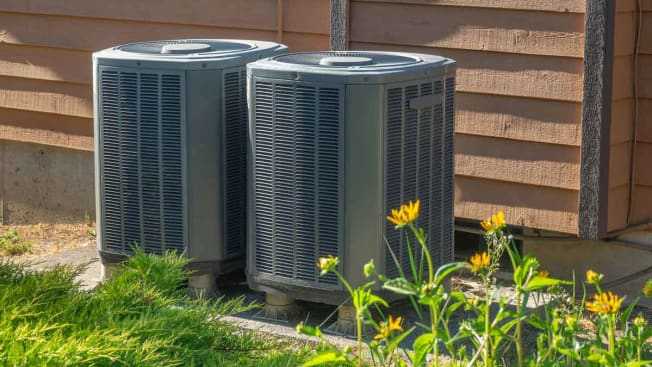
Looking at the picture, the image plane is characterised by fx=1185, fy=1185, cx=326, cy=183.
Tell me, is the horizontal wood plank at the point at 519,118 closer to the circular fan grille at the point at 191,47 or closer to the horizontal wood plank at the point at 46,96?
the circular fan grille at the point at 191,47

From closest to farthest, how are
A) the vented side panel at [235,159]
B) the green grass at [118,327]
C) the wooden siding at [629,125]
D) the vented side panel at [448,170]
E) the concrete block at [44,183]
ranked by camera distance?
1. the green grass at [118,327]
2. the vented side panel at [448,170]
3. the vented side panel at [235,159]
4. the wooden siding at [629,125]
5. the concrete block at [44,183]

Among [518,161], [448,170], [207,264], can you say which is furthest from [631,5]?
[207,264]

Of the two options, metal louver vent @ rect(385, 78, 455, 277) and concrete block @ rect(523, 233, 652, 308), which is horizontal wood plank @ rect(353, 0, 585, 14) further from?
Result: concrete block @ rect(523, 233, 652, 308)

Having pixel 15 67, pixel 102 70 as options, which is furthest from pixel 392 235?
pixel 15 67

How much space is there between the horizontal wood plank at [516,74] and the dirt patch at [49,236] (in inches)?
99.0

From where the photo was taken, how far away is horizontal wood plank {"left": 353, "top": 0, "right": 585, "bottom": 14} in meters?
5.39

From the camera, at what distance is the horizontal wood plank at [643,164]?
5590 millimetres

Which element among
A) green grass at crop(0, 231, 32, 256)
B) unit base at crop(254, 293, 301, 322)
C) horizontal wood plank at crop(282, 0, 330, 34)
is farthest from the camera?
green grass at crop(0, 231, 32, 256)

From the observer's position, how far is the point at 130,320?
3604 millimetres

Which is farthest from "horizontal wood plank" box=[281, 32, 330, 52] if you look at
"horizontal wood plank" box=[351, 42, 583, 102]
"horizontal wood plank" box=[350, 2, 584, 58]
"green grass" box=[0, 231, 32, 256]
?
"green grass" box=[0, 231, 32, 256]

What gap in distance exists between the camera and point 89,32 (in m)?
7.27

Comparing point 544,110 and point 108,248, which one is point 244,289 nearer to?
point 108,248

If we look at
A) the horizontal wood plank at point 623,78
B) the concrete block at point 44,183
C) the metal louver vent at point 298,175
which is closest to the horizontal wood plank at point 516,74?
the horizontal wood plank at point 623,78

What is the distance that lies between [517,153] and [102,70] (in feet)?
6.56
